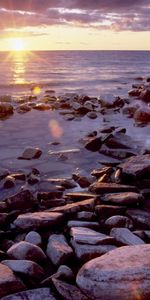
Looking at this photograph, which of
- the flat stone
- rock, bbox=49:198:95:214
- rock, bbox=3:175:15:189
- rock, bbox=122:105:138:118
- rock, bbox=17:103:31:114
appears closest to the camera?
the flat stone

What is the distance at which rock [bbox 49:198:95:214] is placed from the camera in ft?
20.6

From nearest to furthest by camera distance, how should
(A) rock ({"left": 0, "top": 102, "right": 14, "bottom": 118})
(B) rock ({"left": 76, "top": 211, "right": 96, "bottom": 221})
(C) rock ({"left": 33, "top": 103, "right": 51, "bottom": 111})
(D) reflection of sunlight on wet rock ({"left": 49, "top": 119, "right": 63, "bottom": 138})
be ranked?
(B) rock ({"left": 76, "top": 211, "right": 96, "bottom": 221})
(D) reflection of sunlight on wet rock ({"left": 49, "top": 119, "right": 63, "bottom": 138})
(A) rock ({"left": 0, "top": 102, "right": 14, "bottom": 118})
(C) rock ({"left": 33, "top": 103, "right": 51, "bottom": 111})

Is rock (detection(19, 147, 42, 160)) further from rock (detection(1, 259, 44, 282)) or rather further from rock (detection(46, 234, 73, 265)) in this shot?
rock (detection(1, 259, 44, 282))

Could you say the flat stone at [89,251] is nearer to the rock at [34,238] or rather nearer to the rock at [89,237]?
the rock at [89,237]

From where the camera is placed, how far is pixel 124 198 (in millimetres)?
6527

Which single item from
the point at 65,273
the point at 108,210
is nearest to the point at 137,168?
the point at 108,210

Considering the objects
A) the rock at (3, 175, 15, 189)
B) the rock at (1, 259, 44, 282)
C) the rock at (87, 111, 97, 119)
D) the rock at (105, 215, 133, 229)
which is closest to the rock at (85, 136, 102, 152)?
the rock at (3, 175, 15, 189)

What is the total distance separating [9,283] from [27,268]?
40cm

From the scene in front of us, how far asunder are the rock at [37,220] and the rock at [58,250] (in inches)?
15.7

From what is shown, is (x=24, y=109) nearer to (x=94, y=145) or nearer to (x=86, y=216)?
(x=94, y=145)

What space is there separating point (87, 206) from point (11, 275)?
7.76 ft

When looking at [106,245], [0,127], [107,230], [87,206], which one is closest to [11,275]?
[106,245]

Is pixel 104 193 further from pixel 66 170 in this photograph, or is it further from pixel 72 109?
pixel 72 109

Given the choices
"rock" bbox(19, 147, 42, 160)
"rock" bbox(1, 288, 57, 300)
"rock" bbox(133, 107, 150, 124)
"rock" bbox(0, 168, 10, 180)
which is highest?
"rock" bbox(133, 107, 150, 124)
